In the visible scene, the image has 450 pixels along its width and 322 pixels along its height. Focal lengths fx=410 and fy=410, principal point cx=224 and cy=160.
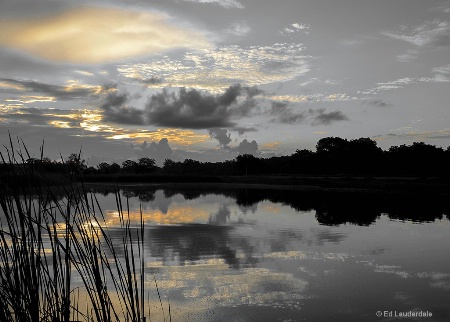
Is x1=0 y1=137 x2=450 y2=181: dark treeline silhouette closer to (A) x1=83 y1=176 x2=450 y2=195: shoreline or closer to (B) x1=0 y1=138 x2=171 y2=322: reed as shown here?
(A) x1=83 y1=176 x2=450 y2=195: shoreline

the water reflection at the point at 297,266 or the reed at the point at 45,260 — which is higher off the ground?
the reed at the point at 45,260

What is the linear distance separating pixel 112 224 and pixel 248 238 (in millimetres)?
8909

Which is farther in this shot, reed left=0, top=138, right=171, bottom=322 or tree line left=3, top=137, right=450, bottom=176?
tree line left=3, top=137, right=450, bottom=176

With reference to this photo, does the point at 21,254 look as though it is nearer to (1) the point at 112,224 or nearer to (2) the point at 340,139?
(1) the point at 112,224

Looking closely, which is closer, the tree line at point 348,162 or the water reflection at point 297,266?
the water reflection at point 297,266

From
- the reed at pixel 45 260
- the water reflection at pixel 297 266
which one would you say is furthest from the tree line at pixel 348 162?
the reed at pixel 45 260

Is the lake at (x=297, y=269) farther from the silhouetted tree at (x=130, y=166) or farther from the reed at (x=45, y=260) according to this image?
the silhouetted tree at (x=130, y=166)

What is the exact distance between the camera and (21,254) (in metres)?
4.23

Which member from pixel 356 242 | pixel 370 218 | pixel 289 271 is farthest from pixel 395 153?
pixel 289 271

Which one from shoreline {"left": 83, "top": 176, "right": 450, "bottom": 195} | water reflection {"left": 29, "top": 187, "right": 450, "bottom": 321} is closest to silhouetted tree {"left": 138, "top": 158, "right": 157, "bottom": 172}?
shoreline {"left": 83, "top": 176, "right": 450, "bottom": 195}

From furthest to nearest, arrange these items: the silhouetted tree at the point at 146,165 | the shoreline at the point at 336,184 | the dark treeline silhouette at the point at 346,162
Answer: the silhouetted tree at the point at 146,165
the dark treeline silhouette at the point at 346,162
the shoreline at the point at 336,184

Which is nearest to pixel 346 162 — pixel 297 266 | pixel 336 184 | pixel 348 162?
pixel 348 162

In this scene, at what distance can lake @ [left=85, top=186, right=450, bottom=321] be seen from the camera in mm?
9812

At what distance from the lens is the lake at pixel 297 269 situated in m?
9.81
